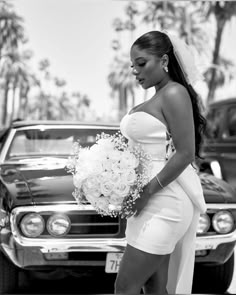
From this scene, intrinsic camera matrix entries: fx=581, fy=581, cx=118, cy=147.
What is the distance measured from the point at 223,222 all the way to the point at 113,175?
185cm

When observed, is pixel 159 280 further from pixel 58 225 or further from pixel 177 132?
pixel 58 225

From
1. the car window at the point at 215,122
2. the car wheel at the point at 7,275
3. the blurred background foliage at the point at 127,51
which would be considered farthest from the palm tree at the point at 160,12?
the car wheel at the point at 7,275

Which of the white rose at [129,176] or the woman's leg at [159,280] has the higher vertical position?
the white rose at [129,176]

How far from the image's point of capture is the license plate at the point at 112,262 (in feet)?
13.0

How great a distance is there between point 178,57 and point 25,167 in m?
2.46

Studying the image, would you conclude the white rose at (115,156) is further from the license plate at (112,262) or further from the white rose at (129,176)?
the license plate at (112,262)

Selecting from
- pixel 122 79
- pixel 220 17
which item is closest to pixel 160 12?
pixel 220 17

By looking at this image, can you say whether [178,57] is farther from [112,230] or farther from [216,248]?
[216,248]

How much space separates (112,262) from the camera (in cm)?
396

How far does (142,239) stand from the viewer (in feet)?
8.41

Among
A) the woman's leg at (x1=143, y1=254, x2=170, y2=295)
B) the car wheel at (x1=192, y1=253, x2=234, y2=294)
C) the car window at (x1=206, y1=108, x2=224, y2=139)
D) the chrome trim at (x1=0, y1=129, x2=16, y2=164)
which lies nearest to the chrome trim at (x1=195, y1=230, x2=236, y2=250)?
the car wheel at (x1=192, y1=253, x2=234, y2=294)

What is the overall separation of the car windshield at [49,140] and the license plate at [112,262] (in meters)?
1.65

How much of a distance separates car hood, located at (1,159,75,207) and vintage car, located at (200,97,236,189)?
4.03 metres

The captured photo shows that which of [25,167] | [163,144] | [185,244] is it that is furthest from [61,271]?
[163,144]
